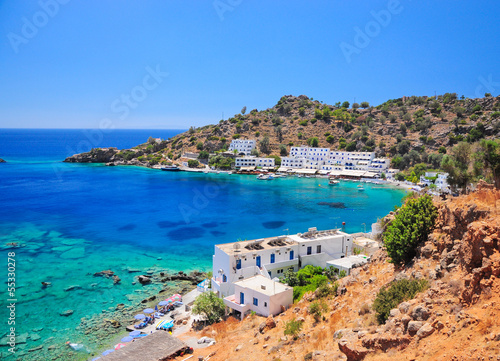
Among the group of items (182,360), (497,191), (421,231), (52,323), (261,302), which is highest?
(497,191)

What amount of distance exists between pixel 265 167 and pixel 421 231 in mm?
94856

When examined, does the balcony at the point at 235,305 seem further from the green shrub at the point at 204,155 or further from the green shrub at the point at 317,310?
the green shrub at the point at 204,155

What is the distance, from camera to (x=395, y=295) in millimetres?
12531

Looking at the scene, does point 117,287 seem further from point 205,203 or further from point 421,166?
point 421,166

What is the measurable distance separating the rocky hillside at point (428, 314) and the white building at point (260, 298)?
8.55ft

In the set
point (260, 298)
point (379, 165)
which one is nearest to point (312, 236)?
point (260, 298)

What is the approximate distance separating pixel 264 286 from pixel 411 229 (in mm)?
9848

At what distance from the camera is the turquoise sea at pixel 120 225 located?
1046 inches

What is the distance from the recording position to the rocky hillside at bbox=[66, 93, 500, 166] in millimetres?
101375

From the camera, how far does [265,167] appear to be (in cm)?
10969

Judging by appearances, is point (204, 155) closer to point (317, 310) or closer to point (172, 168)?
point (172, 168)

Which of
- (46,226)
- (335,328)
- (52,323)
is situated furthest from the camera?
(46,226)

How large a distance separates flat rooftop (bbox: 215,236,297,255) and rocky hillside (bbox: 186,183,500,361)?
28.1 ft

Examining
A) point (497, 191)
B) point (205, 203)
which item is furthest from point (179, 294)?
point (205, 203)
